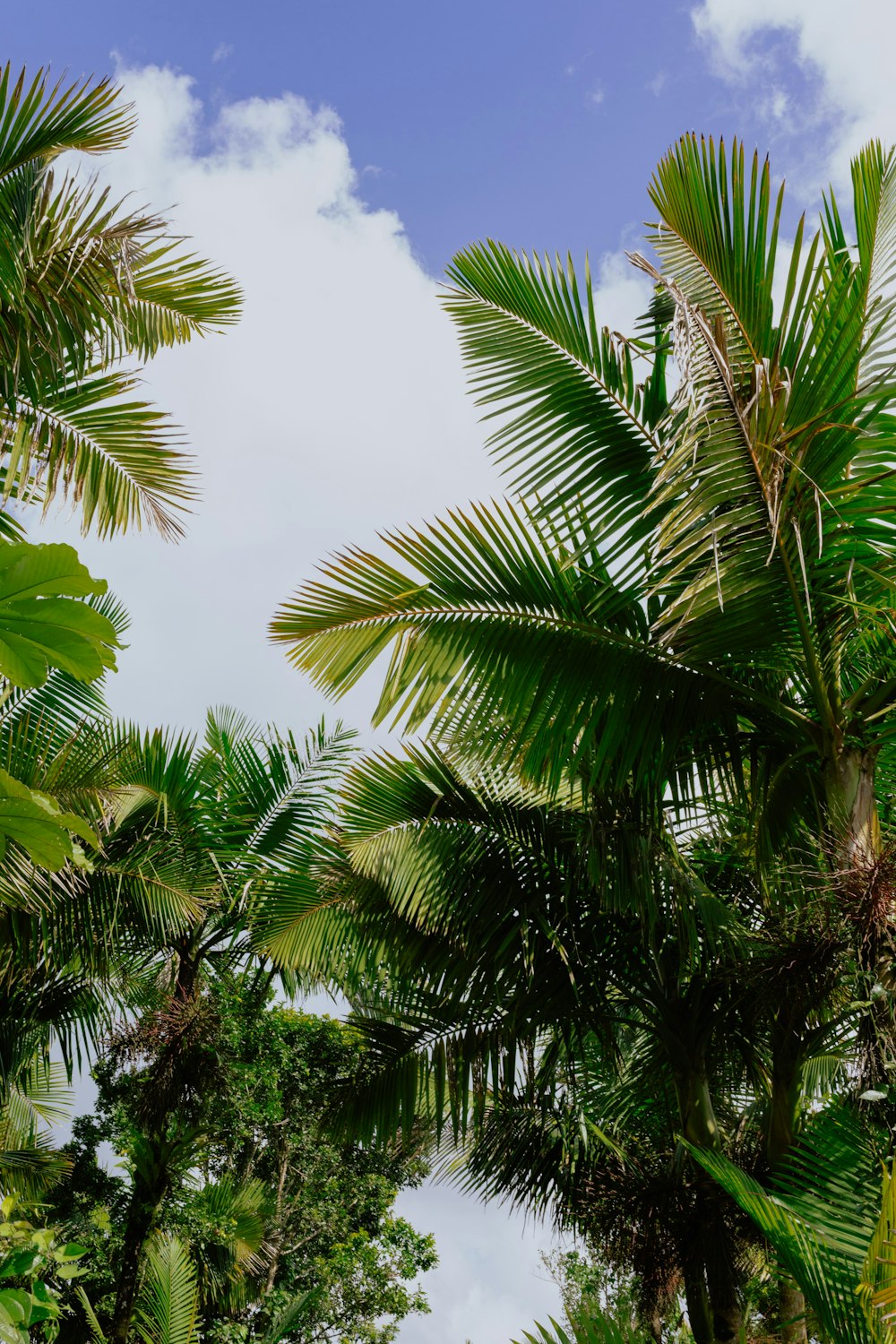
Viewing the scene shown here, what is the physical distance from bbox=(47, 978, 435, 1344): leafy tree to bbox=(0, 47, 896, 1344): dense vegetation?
3.32 metres

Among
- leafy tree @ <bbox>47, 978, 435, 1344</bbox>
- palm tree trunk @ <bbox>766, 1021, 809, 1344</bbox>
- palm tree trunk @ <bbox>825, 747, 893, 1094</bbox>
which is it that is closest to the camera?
palm tree trunk @ <bbox>825, 747, 893, 1094</bbox>

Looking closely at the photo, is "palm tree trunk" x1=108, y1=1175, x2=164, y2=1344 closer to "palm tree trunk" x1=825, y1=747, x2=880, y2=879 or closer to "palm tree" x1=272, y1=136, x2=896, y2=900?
"palm tree" x1=272, y1=136, x2=896, y2=900

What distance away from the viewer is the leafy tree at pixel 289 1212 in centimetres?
1154

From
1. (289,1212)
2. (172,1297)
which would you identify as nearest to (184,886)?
(172,1297)

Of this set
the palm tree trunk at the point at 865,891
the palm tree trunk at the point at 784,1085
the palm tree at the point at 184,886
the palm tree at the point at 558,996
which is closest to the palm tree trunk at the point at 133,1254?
the palm tree at the point at 184,886

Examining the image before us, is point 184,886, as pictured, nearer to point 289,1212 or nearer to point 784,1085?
point 784,1085

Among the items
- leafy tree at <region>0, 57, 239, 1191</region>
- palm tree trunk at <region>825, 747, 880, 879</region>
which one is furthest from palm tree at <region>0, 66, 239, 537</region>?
palm tree trunk at <region>825, 747, 880, 879</region>

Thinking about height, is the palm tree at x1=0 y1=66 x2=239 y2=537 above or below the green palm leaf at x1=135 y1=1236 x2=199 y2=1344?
above

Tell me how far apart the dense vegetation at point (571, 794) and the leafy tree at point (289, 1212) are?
3.32 metres

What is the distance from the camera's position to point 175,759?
24.2ft

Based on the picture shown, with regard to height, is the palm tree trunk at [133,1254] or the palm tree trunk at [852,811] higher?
the palm tree trunk at [852,811]

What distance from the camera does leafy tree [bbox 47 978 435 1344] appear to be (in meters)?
11.5

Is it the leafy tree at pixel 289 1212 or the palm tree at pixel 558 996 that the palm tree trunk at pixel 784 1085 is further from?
the leafy tree at pixel 289 1212

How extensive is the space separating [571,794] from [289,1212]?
1000cm
